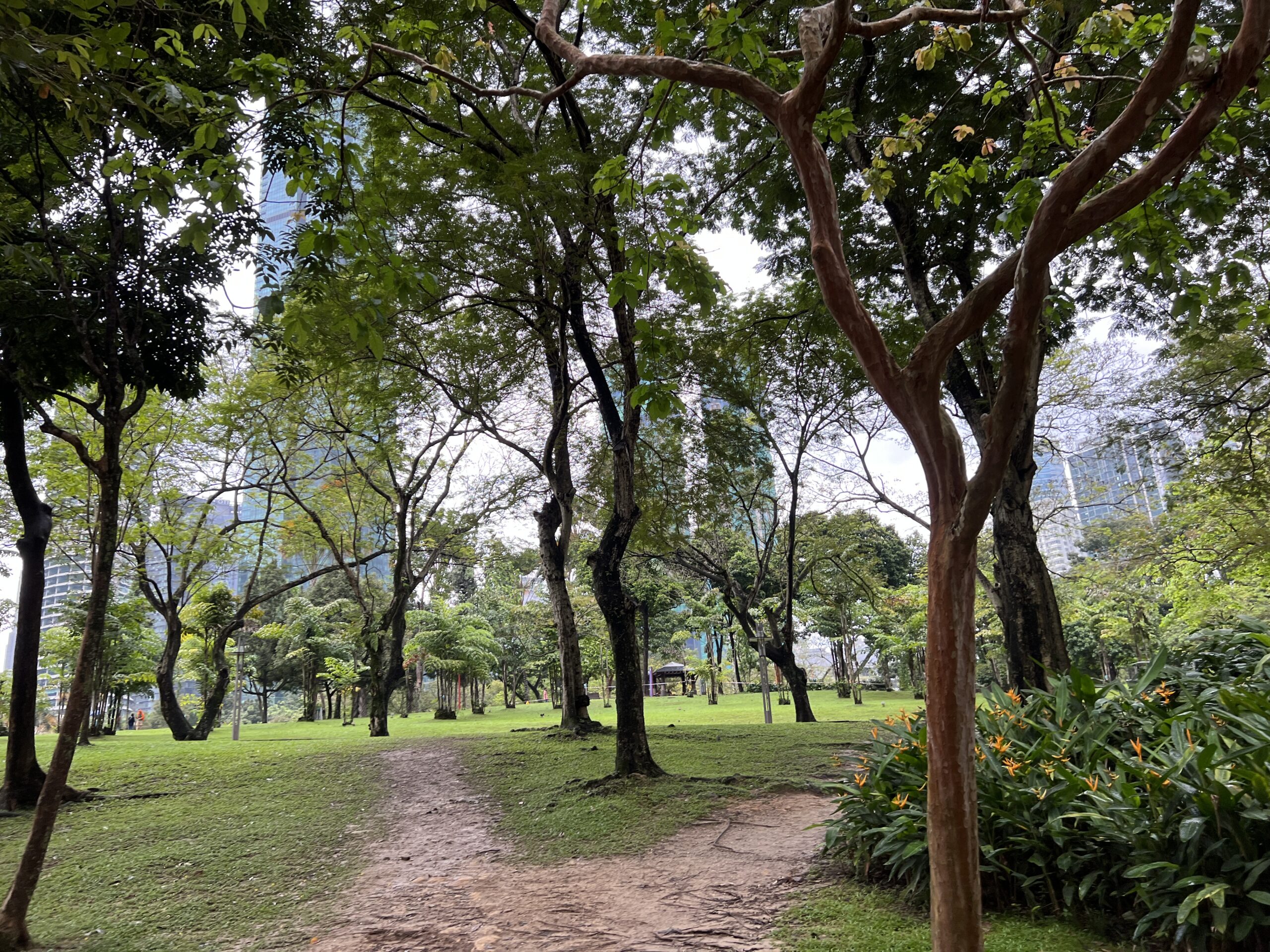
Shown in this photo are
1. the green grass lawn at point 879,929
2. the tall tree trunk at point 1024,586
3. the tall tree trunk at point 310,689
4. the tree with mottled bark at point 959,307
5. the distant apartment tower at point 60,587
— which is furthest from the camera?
the tall tree trunk at point 310,689

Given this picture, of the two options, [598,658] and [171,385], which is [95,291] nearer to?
[171,385]

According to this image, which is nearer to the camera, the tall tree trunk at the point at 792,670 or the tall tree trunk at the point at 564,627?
the tall tree trunk at the point at 564,627

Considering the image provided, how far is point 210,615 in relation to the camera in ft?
61.2

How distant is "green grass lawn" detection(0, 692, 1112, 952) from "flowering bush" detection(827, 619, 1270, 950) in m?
0.47

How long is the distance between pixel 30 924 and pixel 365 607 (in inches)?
469

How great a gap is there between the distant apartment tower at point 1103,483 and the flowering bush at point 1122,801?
8.30m

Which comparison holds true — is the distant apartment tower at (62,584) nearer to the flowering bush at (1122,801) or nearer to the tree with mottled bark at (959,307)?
the flowering bush at (1122,801)

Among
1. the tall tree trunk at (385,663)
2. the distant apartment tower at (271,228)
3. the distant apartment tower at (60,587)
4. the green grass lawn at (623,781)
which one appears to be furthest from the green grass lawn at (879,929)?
the distant apartment tower at (60,587)

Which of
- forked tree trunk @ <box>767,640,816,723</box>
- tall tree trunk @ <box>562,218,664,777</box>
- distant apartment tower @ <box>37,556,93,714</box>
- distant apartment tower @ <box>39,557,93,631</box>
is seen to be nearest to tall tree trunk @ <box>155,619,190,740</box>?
distant apartment tower @ <box>37,556,93,714</box>

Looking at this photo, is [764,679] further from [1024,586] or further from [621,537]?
[1024,586]

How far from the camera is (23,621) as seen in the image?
741 centimetres

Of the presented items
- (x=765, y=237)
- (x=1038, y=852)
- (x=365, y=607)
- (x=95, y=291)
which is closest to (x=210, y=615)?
(x=365, y=607)

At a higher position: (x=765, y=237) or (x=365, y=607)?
(x=765, y=237)

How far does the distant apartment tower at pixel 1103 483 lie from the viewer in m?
13.2
